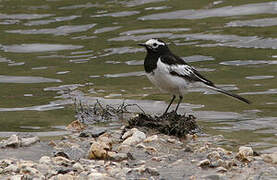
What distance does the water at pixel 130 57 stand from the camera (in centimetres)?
1255

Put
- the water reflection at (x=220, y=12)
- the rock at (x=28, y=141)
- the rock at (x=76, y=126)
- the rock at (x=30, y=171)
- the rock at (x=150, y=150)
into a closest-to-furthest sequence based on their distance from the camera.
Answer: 1. the rock at (x=30, y=171)
2. the rock at (x=150, y=150)
3. the rock at (x=28, y=141)
4. the rock at (x=76, y=126)
5. the water reflection at (x=220, y=12)

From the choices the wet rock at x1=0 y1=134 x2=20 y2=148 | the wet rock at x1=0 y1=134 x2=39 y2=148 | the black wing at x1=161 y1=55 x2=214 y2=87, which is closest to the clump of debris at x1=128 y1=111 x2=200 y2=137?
the black wing at x1=161 y1=55 x2=214 y2=87

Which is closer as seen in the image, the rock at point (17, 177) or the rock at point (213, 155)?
the rock at point (17, 177)

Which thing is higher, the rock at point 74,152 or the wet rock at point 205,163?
the rock at point 74,152

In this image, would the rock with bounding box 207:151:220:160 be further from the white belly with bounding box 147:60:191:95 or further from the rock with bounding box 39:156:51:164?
the white belly with bounding box 147:60:191:95

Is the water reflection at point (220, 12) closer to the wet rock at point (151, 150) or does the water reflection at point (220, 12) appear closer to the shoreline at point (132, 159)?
the shoreline at point (132, 159)

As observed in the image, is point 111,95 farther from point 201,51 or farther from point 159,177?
point 159,177

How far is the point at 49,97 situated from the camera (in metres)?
14.1

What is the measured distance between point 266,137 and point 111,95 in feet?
12.9

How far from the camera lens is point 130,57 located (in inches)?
684

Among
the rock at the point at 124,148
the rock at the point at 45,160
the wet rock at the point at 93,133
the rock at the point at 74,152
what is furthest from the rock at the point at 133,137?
the rock at the point at 45,160

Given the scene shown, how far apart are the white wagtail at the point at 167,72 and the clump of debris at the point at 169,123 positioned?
0.49m

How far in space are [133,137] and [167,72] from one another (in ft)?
4.45

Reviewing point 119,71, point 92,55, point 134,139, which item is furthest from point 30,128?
point 92,55
